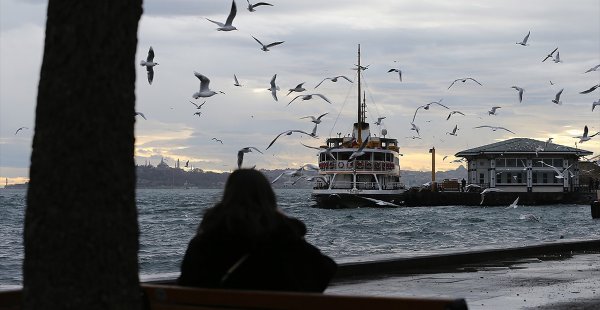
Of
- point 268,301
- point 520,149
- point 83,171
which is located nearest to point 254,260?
point 268,301

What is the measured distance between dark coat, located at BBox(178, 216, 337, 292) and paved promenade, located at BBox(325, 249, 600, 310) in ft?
14.9

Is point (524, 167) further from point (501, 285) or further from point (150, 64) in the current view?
point (501, 285)

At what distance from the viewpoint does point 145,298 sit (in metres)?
4.23

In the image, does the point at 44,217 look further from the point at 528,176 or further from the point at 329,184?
the point at 528,176

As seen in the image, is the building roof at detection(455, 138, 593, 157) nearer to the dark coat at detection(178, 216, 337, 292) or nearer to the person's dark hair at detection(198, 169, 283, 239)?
the dark coat at detection(178, 216, 337, 292)

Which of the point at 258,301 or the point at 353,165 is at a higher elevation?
the point at 353,165

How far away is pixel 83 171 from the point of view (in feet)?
11.6

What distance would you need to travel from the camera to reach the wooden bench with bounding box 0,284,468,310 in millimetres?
3602

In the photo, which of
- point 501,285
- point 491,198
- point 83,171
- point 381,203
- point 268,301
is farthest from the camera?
point 491,198

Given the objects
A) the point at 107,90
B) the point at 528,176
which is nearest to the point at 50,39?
the point at 107,90

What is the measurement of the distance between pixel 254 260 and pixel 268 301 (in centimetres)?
37

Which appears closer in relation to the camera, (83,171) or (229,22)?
(83,171)

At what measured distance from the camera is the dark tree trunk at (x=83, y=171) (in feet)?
11.6

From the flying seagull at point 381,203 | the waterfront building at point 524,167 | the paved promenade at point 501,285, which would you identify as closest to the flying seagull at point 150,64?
the paved promenade at point 501,285
